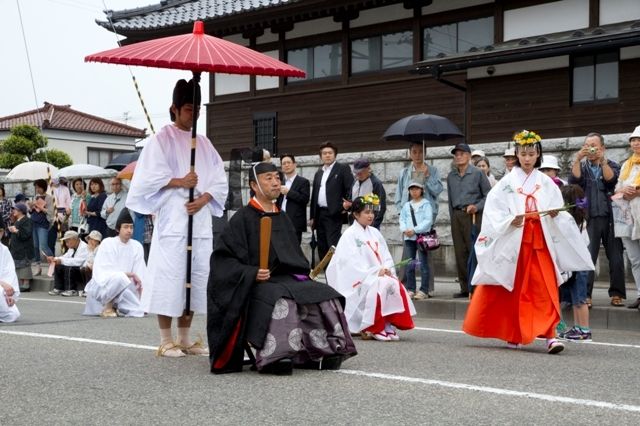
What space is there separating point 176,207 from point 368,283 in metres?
2.54

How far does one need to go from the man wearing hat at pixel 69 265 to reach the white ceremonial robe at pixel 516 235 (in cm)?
824

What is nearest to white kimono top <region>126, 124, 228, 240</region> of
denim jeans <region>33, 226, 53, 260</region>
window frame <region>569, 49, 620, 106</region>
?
window frame <region>569, 49, 620, 106</region>

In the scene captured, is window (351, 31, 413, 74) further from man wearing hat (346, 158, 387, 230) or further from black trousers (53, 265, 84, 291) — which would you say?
black trousers (53, 265, 84, 291)

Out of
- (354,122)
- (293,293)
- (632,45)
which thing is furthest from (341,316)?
(354,122)

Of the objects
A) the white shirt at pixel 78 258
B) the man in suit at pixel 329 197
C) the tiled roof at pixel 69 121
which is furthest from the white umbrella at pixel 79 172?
the tiled roof at pixel 69 121

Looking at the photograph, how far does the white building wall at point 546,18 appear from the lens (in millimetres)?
15805

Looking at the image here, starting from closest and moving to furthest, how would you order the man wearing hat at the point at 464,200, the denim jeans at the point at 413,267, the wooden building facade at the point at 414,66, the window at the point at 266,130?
the man wearing hat at the point at 464,200 < the denim jeans at the point at 413,267 < the wooden building facade at the point at 414,66 < the window at the point at 266,130

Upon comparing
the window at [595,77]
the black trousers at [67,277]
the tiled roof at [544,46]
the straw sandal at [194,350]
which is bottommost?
the black trousers at [67,277]

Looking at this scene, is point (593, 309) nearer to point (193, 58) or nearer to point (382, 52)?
point (193, 58)

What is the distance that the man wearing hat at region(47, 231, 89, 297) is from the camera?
579 inches

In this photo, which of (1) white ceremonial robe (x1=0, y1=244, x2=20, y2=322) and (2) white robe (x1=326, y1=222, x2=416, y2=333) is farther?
(1) white ceremonial robe (x1=0, y1=244, x2=20, y2=322)

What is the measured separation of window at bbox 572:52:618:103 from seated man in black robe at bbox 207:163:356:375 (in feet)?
33.4

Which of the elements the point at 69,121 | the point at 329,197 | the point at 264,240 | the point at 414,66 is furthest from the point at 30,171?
the point at 69,121

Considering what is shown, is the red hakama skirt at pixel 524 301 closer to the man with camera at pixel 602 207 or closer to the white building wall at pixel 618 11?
the man with camera at pixel 602 207
